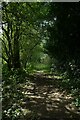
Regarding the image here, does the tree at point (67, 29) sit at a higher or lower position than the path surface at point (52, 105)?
higher

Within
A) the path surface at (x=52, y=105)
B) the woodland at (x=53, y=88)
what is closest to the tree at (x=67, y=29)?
the woodland at (x=53, y=88)

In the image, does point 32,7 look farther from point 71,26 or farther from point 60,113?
point 60,113

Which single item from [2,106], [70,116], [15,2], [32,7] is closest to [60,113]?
[70,116]

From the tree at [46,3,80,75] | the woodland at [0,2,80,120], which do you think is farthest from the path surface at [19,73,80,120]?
the tree at [46,3,80,75]

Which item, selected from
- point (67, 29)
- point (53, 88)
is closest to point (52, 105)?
point (53, 88)

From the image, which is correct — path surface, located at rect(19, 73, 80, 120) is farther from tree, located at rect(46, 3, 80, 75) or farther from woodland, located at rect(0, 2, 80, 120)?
tree, located at rect(46, 3, 80, 75)

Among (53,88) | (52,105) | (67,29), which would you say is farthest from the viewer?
(53,88)

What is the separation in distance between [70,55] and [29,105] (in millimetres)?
3770

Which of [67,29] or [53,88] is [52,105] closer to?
[53,88]

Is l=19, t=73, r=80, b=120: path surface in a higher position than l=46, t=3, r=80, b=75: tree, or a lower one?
lower

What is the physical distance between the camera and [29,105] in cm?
795

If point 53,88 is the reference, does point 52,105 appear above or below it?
below

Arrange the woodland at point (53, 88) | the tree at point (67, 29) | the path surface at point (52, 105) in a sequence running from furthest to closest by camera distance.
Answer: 1. the tree at point (67, 29)
2. the woodland at point (53, 88)
3. the path surface at point (52, 105)

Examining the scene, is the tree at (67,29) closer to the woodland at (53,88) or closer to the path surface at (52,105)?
the woodland at (53,88)
